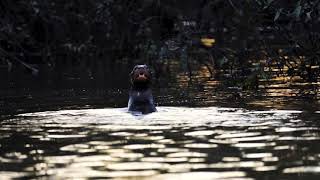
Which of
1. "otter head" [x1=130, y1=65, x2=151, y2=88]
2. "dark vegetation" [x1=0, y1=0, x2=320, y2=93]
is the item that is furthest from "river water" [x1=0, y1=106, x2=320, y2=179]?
"dark vegetation" [x1=0, y1=0, x2=320, y2=93]

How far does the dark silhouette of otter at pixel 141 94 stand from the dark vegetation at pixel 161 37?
2832 mm

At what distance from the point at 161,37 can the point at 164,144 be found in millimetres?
19542

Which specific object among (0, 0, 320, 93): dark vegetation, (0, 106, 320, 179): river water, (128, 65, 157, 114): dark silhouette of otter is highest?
(0, 0, 320, 93): dark vegetation

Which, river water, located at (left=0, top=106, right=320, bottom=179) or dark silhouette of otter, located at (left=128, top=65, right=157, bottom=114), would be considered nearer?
river water, located at (left=0, top=106, right=320, bottom=179)

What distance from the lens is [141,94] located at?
56.1 feet

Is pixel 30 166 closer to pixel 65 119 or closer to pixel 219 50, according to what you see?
pixel 65 119

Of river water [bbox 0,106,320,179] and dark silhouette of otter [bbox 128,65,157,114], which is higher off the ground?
dark silhouette of otter [bbox 128,65,157,114]

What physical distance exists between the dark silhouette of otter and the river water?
363 millimetres

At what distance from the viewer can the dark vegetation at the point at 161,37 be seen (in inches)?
817

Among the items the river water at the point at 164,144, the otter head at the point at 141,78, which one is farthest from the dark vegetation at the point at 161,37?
the river water at the point at 164,144

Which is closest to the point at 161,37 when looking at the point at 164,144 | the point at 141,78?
the point at 141,78

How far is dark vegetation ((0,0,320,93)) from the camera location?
20750mm

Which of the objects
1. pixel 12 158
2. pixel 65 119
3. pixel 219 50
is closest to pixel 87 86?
pixel 219 50

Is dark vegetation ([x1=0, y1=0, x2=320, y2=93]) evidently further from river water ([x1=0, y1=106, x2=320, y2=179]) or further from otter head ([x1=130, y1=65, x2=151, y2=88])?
river water ([x1=0, y1=106, x2=320, y2=179])
